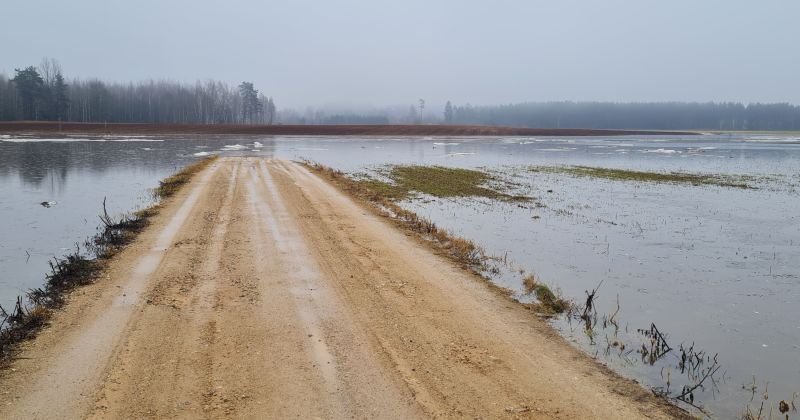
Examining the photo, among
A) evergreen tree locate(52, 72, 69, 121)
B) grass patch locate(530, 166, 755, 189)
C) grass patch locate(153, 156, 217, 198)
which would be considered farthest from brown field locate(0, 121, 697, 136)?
grass patch locate(530, 166, 755, 189)

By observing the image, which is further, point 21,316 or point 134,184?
point 134,184

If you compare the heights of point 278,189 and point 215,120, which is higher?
point 215,120

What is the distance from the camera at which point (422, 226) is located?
16328 mm

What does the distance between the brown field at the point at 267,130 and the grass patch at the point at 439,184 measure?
224ft

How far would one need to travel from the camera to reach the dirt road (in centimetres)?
575

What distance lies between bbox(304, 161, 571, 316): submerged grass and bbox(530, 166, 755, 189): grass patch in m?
16.3

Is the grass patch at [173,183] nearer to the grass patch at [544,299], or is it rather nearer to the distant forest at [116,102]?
the grass patch at [544,299]

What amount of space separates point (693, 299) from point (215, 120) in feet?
491

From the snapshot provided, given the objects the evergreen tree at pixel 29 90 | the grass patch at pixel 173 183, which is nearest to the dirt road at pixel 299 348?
the grass patch at pixel 173 183

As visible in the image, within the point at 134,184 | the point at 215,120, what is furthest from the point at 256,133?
the point at 134,184

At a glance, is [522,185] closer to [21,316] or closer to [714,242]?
[714,242]

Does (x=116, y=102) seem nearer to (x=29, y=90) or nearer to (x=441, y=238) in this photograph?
(x=29, y=90)

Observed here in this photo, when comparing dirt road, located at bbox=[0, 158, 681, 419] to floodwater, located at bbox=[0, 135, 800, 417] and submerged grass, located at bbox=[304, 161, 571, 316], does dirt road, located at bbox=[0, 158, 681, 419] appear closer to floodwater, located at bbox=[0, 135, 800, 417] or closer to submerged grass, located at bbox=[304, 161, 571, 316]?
submerged grass, located at bbox=[304, 161, 571, 316]

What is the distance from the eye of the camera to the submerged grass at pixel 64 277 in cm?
748
